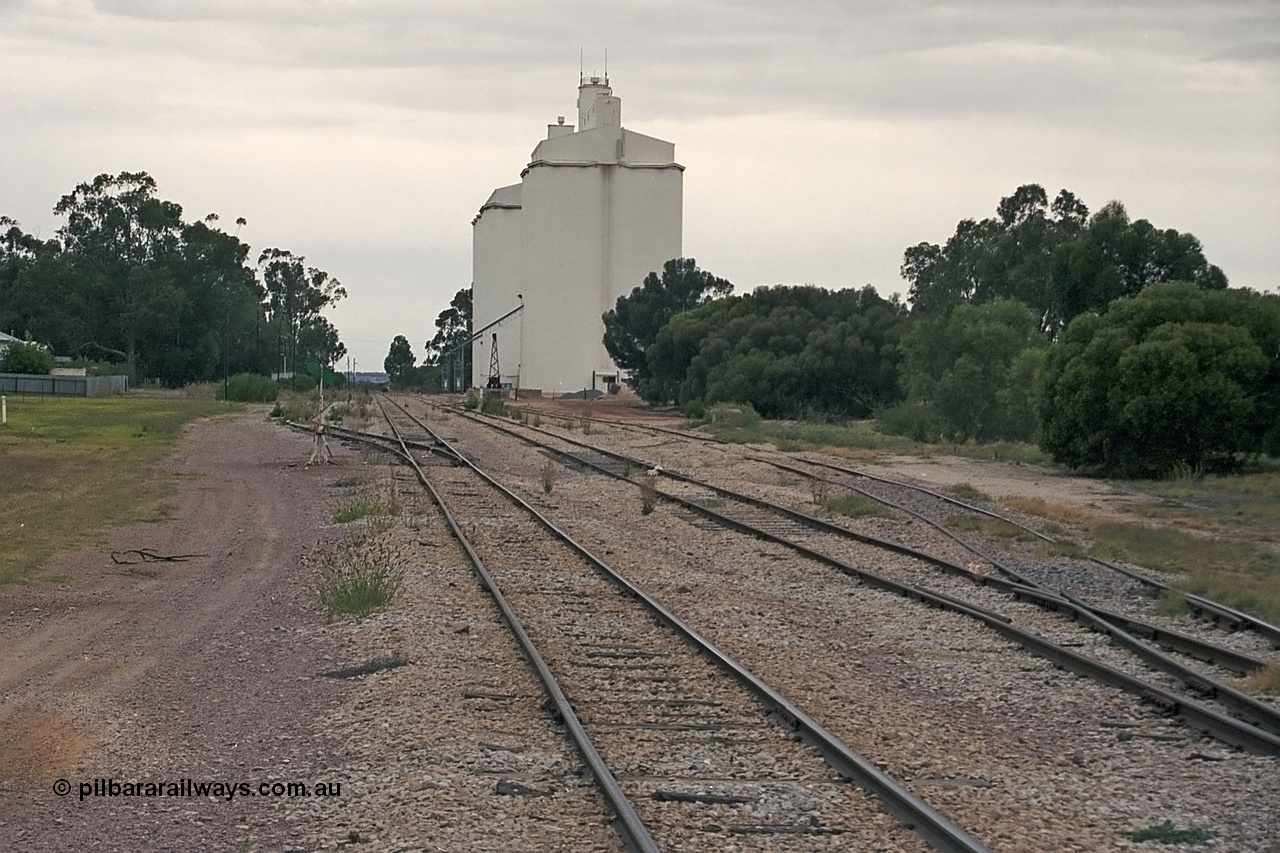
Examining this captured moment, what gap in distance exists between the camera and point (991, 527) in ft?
74.3

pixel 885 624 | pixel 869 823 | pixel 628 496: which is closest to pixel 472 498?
pixel 628 496

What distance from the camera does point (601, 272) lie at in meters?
111

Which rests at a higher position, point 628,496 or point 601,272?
point 601,272

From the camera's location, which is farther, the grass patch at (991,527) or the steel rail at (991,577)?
the grass patch at (991,527)

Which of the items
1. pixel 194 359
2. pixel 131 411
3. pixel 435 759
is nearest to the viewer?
pixel 435 759

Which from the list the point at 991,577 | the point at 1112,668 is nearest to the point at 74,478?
the point at 991,577

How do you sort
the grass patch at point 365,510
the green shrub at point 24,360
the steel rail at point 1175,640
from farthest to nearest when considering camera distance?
the green shrub at point 24,360
the grass patch at point 365,510
the steel rail at point 1175,640

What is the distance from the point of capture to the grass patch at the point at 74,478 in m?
20.5

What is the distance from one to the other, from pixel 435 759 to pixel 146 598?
796 cm

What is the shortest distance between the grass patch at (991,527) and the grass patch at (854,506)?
4.42 feet

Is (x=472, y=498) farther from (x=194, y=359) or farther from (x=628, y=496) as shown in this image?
(x=194, y=359)

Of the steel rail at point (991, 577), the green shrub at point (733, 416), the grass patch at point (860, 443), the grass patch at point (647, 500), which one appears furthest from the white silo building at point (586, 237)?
the grass patch at point (647, 500)

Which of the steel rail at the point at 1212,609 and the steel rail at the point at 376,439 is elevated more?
the steel rail at the point at 376,439

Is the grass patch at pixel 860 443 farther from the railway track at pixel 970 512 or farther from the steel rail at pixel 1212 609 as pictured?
the steel rail at pixel 1212 609
